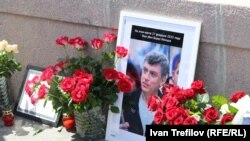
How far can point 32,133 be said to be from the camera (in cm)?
331

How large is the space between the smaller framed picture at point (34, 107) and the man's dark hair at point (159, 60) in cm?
94

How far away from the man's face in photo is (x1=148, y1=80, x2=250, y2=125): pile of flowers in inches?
15.1

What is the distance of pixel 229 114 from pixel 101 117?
1.13m

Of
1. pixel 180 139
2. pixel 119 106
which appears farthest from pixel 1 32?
pixel 180 139

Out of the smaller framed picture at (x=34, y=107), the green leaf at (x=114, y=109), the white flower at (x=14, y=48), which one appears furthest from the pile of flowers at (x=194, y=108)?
the white flower at (x=14, y=48)

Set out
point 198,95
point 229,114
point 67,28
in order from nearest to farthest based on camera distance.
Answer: point 229,114
point 198,95
point 67,28

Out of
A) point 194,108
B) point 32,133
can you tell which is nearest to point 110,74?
point 194,108

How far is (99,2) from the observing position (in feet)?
10.2

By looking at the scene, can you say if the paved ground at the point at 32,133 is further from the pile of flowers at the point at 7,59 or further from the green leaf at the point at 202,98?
the green leaf at the point at 202,98

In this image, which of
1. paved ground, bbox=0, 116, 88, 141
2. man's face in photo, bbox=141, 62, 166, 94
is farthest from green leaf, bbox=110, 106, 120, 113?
paved ground, bbox=0, 116, 88, 141

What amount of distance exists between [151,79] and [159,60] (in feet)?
0.51

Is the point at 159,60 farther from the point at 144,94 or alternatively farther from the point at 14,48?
the point at 14,48

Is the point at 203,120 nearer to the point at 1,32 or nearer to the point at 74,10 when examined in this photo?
the point at 74,10

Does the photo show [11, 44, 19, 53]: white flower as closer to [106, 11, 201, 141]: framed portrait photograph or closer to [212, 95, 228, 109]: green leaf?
[106, 11, 201, 141]: framed portrait photograph
